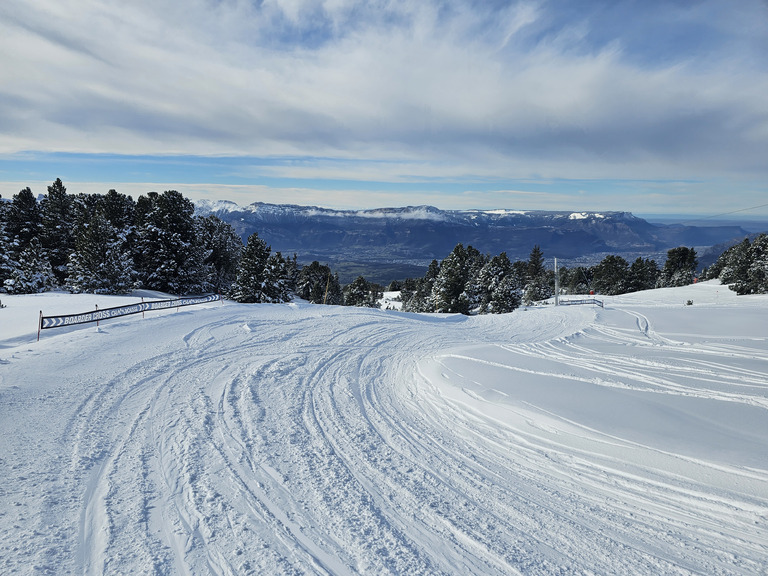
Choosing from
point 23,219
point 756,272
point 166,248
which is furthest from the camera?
point 23,219

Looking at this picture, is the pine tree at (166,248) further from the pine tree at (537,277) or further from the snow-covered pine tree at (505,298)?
the pine tree at (537,277)

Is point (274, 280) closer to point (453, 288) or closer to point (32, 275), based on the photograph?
point (32, 275)

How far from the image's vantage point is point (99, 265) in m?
30.9

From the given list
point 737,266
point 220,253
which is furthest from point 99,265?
point 737,266

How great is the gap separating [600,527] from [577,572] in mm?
937

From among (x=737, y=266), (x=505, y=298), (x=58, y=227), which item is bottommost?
(x=505, y=298)

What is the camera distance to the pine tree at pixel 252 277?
37.5 metres

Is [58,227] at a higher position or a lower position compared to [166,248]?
higher

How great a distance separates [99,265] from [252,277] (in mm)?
12354

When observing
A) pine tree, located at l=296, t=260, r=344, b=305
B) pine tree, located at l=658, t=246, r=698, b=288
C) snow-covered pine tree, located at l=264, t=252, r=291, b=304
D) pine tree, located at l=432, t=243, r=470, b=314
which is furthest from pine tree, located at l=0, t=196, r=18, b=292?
pine tree, located at l=658, t=246, r=698, b=288

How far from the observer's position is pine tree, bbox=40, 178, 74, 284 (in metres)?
39.1

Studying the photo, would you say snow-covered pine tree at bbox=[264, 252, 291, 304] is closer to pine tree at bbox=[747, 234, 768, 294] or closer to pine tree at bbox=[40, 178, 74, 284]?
pine tree at bbox=[40, 178, 74, 284]

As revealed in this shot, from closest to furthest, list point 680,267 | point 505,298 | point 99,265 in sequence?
point 99,265
point 505,298
point 680,267

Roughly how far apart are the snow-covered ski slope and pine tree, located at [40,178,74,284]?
36239mm
